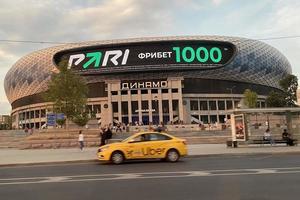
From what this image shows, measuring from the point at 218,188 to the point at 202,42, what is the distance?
324 feet

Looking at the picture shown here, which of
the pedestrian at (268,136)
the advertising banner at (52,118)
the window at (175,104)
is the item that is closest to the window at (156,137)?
the pedestrian at (268,136)

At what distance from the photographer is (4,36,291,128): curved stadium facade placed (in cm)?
10750

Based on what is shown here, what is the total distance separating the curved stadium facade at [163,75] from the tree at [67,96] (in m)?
65.0

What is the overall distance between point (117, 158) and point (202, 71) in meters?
92.4

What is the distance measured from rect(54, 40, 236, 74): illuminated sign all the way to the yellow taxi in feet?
285

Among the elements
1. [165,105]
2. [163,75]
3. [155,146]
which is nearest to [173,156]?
[155,146]

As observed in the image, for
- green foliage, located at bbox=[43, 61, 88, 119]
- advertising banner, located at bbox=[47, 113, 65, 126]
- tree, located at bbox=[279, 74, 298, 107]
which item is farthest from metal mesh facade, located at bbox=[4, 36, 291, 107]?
advertising banner, located at bbox=[47, 113, 65, 126]

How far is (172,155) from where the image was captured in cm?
2008

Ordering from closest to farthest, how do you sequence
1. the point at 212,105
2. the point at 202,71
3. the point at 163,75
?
the point at 163,75
the point at 202,71
the point at 212,105

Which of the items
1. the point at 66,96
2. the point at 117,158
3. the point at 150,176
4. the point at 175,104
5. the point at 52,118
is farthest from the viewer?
the point at 175,104

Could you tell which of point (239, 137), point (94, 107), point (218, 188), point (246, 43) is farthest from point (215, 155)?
point (246, 43)

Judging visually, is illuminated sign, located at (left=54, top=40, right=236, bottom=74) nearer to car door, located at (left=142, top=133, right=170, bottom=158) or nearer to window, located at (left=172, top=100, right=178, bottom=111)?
window, located at (left=172, top=100, right=178, bottom=111)

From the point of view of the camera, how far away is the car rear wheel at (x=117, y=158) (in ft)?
64.7

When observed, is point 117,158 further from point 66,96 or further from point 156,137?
point 66,96
